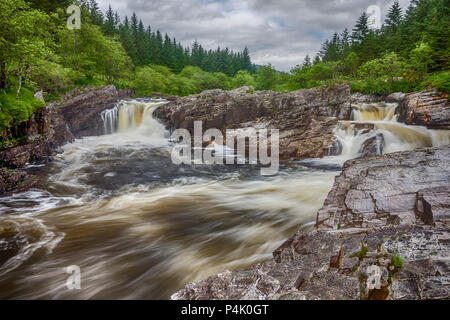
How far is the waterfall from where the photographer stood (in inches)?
499

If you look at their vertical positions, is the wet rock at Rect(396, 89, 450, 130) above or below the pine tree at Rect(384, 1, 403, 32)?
below

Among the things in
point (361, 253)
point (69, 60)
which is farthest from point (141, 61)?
point (361, 253)

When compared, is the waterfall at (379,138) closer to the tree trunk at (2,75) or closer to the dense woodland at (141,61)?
the dense woodland at (141,61)

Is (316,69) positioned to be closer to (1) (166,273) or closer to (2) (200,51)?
(1) (166,273)

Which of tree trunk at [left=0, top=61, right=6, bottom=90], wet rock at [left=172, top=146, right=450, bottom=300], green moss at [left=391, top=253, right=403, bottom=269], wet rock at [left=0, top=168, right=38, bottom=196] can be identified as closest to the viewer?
wet rock at [left=172, top=146, right=450, bottom=300]

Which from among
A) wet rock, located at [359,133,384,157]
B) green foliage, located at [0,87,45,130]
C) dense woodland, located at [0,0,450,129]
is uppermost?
dense woodland, located at [0,0,450,129]

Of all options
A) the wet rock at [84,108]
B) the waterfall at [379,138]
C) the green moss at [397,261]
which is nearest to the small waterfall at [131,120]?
the wet rock at [84,108]

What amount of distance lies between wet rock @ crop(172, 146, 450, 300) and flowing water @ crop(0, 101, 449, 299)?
1878 mm

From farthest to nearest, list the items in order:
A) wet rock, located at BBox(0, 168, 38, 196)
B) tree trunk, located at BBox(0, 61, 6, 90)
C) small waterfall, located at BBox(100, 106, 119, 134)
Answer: small waterfall, located at BBox(100, 106, 119, 134)
tree trunk, located at BBox(0, 61, 6, 90)
wet rock, located at BBox(0, 168, 38, 196)

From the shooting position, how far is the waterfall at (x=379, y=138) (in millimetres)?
12664

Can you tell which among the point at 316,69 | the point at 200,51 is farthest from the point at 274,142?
the point at 200,51

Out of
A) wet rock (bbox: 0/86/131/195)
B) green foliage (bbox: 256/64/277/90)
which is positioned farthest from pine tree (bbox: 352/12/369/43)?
wet rock (bbox: 0/86/131/195)

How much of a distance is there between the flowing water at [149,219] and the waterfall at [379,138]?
66 mm

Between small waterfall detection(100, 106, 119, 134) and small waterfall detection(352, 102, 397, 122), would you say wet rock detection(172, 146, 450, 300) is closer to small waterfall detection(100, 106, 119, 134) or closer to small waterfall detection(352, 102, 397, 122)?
small waterfall detection(352, 102, 397, 122)
